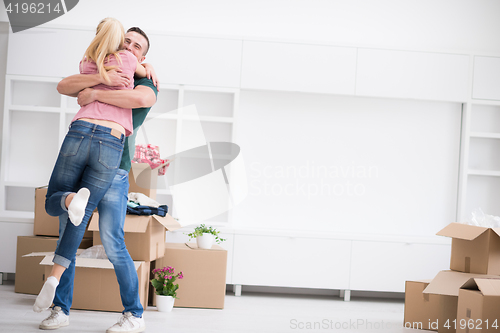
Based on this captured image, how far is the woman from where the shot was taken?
177 cm

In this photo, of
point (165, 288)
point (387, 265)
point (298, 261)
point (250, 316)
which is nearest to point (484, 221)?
point (387, 265)

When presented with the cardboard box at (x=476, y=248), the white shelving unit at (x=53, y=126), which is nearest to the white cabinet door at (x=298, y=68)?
the white shelving unit at (x=53, y=126)

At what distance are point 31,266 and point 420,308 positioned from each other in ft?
8.11

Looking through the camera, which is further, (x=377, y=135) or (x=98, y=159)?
(x=377, y=135)

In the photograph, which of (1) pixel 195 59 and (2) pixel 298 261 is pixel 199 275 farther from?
(1) pixel 195 59

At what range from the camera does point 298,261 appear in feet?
11.3

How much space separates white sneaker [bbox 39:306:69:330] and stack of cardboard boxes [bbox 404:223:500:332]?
5.95ft

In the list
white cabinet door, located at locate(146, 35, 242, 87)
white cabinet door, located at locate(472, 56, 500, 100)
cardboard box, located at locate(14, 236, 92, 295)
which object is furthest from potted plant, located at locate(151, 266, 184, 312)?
white cabinet door, located at locate(472, 56, 500, 100)

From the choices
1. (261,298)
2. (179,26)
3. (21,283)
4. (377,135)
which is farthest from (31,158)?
(377,135)

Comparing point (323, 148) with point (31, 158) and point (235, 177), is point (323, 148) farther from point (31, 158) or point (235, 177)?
point (31, 158)

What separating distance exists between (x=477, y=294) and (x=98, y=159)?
73.3 inches

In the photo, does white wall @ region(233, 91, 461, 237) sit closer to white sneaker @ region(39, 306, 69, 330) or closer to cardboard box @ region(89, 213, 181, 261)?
cardboard box @ region(89, 213, 181, 261)

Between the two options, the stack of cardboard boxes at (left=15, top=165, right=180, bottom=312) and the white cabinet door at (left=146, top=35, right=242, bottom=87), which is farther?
the white cabinet door at (left=146, top=35, right=242, bottom=87)

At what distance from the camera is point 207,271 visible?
→ 114 inches
